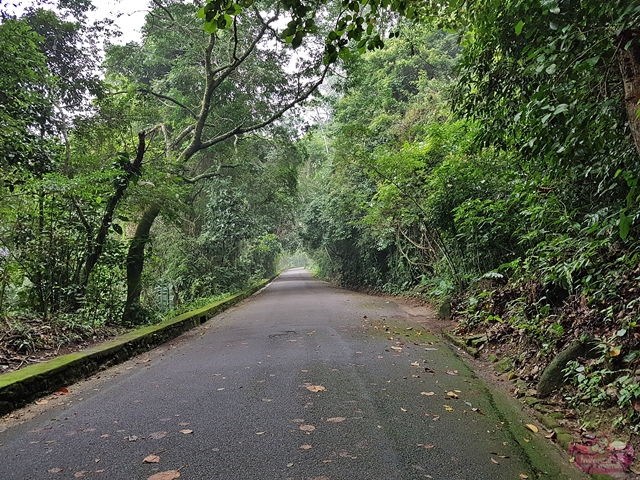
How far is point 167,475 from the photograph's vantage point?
2.57 m

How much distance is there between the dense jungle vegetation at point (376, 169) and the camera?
10.9 ft

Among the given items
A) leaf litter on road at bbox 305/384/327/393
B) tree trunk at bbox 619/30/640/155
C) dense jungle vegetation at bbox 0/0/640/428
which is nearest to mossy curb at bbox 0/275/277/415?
dense jungle vegetation at bbox 0/0/640/428

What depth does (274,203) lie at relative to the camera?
20.0 metres

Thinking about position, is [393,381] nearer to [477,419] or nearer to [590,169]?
[477,419]

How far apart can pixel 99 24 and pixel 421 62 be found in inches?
574

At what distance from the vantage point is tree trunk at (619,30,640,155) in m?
2.67

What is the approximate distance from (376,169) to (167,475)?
31.2 feet

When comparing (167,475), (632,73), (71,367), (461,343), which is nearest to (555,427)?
(632,73)

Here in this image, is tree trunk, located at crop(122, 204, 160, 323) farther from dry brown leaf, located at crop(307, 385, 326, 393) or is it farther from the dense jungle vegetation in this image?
dry brown leaf, located at crop(307, 385, 326, 393)

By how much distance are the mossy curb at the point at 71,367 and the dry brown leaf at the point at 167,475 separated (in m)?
2.33

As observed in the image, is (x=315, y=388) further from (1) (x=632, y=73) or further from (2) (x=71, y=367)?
(1) (x=632, y=73)

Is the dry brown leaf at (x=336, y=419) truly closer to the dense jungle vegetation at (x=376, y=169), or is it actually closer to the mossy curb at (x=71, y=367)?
the dense jungle vegetation at (x=376, y=169)

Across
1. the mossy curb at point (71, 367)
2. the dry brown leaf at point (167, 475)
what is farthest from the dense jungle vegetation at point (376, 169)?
the dry brown leaf at point (167, 475)


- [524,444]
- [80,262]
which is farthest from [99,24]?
[524,444]
